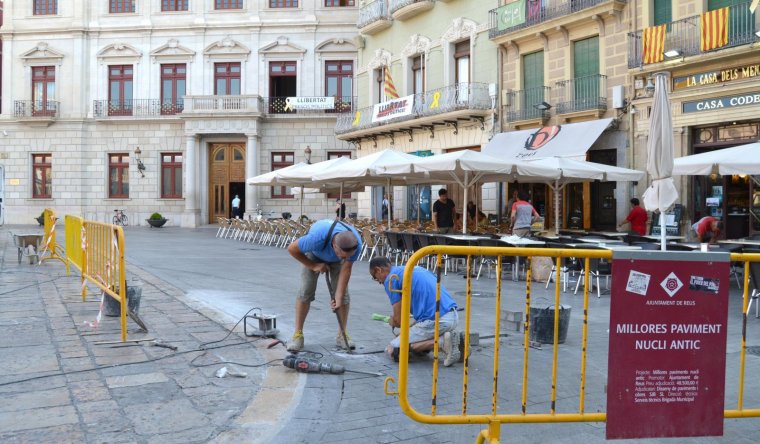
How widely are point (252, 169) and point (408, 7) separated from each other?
41.2 feet

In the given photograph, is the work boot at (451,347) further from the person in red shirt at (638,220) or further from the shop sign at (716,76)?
the shop sign at (716,76)

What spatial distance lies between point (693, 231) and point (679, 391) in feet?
37.0

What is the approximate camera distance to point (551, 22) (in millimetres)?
21469

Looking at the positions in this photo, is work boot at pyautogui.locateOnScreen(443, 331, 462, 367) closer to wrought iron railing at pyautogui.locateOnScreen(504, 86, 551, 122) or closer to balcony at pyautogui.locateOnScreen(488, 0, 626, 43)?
balcony at pyautogui.locateOnScreen(488, 0, 626, 43)

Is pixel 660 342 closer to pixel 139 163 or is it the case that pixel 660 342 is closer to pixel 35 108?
pixel 139 163

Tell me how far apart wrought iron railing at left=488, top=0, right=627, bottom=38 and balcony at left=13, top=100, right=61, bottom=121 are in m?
24.2

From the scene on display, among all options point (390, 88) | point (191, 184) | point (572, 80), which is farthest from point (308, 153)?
point (572, 80)

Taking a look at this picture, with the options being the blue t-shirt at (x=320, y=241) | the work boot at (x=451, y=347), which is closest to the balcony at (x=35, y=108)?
the blue t-shirt at (x=320, y=241)

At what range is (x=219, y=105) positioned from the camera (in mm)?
35562

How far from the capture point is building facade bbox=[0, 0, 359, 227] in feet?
119

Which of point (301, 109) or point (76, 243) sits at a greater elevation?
point (301, 109)

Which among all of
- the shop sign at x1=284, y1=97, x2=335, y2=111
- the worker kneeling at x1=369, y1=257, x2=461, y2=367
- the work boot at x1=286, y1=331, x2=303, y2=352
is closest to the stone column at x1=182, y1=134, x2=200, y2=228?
the shop sign at x1=284, y1=97, x2=335, y2=111

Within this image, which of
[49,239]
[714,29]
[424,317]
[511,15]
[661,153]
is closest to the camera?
[424,317]

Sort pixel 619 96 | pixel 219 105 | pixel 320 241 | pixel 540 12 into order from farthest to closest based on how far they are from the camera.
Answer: pixel 219 105 < pixel 540 12 < pixel 619 96 < pixel 320 241
